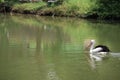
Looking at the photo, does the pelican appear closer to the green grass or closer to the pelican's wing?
the pelican's wing

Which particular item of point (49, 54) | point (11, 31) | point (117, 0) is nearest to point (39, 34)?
point (11, 31)

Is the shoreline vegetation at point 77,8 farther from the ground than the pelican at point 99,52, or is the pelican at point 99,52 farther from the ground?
the pelican at point 99,52

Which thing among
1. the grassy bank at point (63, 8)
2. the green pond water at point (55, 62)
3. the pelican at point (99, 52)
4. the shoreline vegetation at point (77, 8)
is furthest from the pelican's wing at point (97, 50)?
the grassy bank at point (63, 8)

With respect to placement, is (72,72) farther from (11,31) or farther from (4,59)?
(11,31)

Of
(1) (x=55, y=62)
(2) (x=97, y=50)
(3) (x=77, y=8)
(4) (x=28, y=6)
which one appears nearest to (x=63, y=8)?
(3) (x=77, y=8)

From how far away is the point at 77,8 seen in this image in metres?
44.6

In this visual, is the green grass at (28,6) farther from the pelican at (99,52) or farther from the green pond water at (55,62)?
the pelican at (99,52)

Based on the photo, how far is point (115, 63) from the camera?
650 inches

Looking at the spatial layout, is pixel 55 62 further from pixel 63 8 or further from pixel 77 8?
pixel 63 8

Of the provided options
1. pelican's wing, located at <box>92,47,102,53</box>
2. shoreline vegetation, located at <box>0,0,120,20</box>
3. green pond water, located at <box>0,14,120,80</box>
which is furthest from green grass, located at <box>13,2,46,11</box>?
pelican's wing, located at <box>92,47,102,53</box>

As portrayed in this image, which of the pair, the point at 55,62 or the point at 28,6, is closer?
the point at 55,62

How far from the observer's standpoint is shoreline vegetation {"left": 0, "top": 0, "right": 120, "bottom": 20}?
42.8 m

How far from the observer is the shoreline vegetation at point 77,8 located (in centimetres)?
4280

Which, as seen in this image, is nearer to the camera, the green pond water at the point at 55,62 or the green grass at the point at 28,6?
the green pond water at the point at 55,62
